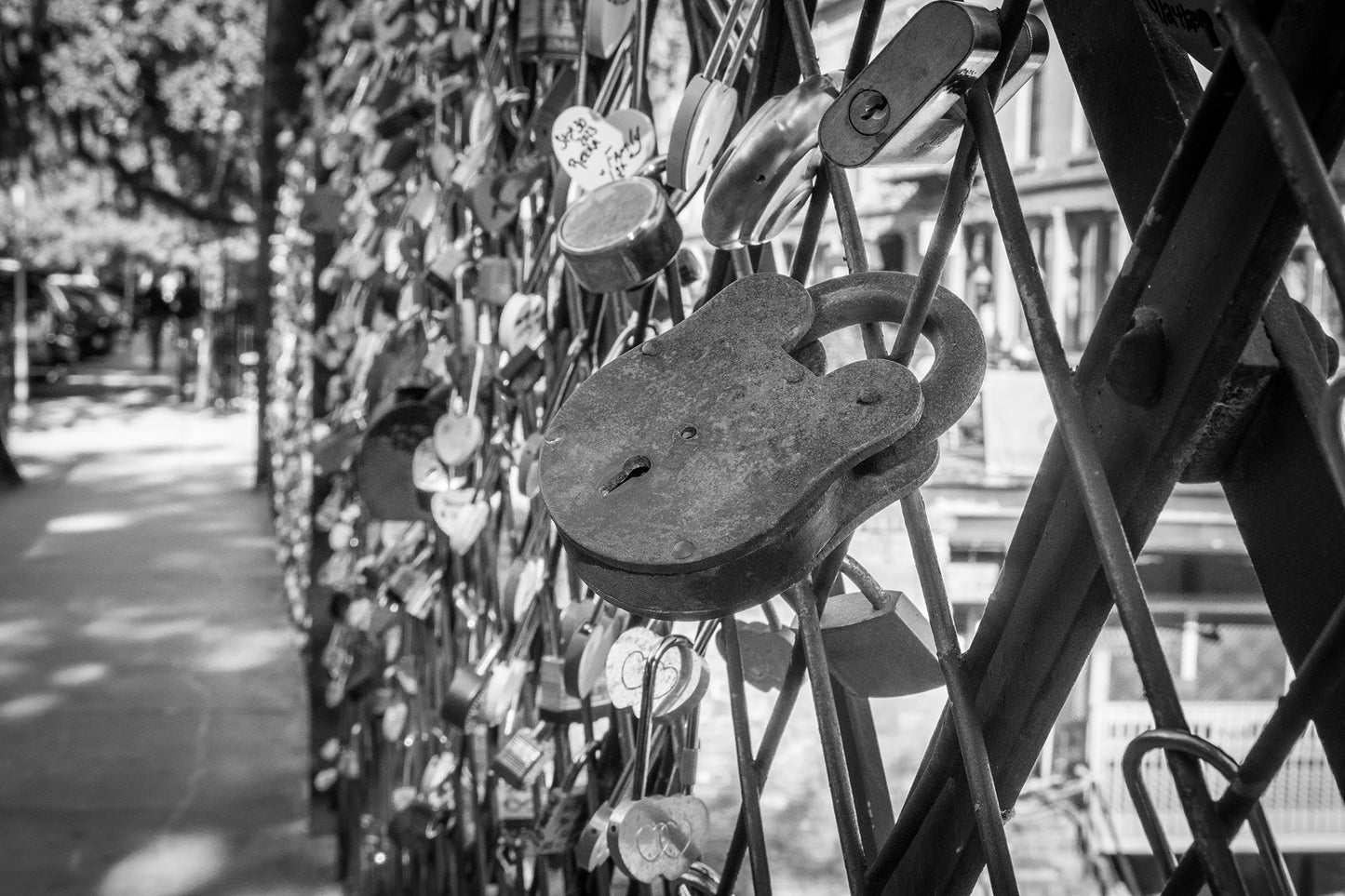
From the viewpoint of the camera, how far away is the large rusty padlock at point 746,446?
390 millimetres

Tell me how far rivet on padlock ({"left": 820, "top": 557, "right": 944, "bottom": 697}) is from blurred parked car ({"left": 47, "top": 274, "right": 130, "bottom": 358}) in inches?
858

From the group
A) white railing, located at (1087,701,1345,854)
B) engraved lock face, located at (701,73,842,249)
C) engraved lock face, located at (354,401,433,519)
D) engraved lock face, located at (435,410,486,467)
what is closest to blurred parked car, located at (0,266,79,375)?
white railing, located at (1087,701,1345,854)

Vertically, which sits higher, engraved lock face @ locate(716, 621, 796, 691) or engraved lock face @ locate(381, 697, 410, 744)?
engraved lock face @ locate(716, 621, 796, 691)

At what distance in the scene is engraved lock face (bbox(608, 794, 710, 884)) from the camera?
0.57 metres

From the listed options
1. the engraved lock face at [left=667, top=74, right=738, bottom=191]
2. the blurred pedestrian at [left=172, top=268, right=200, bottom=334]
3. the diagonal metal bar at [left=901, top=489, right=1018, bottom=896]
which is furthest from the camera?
the blurred pedestrian at [left=172, top=268, right=200, bottom=334]

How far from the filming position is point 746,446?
0.41 metres

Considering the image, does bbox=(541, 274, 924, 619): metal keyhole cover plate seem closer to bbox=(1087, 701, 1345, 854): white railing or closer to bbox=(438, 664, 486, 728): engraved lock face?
bbox=(438, 664, 486, 728): engraved lock face

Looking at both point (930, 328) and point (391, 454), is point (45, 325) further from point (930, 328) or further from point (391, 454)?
point (930, 328)

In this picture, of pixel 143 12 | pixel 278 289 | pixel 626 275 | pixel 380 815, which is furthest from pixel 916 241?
pixel 626 275

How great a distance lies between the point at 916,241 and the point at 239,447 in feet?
19.3

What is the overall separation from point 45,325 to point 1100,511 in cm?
1970

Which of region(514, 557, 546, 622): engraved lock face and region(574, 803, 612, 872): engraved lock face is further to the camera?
region(514, 557, 546, 622): engraved lock face

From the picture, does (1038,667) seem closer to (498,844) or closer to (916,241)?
(498,844)

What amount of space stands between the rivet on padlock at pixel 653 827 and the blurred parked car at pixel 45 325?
16667mm
